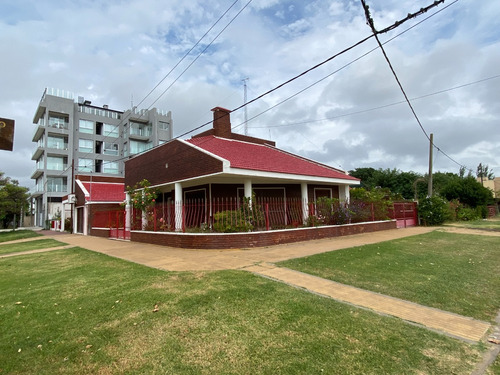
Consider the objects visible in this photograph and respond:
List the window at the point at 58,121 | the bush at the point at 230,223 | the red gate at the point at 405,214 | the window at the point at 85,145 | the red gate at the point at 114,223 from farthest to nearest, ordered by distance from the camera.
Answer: the window at the point at 85,145 < the window at the point at 58,121 < the red gate at the point at 405,214 < the red gate at the point at 114,223 < the bush at the point at 230,223

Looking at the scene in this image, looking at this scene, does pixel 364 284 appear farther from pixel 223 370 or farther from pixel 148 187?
pixel 148 187

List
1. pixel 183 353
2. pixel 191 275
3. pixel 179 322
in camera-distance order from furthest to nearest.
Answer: pixel 191 275
pixel 179 322
pixel 183 353

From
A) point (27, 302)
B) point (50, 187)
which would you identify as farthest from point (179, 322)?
point (50, 187)

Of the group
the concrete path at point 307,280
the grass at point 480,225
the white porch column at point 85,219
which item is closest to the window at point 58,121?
the white porch column at point 85,219

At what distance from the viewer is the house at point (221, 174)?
12.5 m

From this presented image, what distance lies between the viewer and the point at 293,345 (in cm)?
324

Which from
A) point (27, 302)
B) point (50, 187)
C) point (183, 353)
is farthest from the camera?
point (50, 187)

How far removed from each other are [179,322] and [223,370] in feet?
3.98

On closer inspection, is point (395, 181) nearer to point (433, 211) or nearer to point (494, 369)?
point (433, 211)

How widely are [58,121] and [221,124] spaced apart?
36251 millimetres

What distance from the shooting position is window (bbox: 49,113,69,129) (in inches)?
1673

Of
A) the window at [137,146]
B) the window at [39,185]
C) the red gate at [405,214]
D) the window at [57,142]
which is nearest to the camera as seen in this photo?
the red gate at [405,214]

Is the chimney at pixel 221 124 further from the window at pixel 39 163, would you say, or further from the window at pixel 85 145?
the window at pixel 39 163

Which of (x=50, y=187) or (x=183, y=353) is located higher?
(x=50, y=187)
